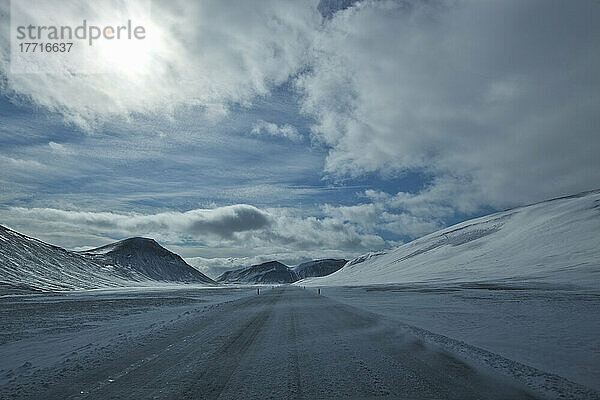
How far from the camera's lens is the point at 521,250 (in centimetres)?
9900

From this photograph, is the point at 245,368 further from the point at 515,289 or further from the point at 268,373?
the point at 515,289

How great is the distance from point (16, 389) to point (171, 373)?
9.27ft

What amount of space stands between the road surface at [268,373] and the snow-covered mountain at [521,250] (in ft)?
164

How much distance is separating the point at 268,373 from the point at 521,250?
359ft

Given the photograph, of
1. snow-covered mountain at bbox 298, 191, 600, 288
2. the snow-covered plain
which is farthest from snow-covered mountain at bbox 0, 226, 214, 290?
snow-covered mountain at bbox 298, 191, 600, 288

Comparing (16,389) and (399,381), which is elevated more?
(16,389)

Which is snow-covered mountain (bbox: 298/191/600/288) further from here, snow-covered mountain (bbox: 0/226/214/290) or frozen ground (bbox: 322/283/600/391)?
snow-covered mountain (bbox: 0/226/214/290)

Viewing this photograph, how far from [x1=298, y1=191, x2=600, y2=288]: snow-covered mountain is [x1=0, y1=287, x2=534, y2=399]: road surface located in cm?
4989

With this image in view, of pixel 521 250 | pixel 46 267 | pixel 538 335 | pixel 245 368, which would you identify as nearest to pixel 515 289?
pixel 538 335

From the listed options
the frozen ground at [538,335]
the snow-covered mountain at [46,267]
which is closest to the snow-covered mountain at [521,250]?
the frozen ground at [538,335]

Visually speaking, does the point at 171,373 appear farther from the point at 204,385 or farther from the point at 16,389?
the point at 16,389

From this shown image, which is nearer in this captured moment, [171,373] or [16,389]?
[16,389]

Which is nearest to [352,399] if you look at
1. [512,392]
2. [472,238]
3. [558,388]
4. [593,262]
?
[512,392]

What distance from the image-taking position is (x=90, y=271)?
169 metres
